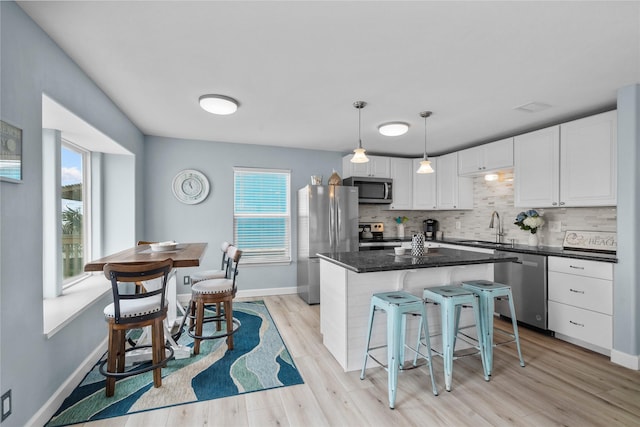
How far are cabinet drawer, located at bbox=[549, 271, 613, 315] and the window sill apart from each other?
4.34m

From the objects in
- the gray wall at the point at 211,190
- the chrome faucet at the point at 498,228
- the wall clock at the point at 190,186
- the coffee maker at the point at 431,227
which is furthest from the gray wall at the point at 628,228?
the wall clock at the point at 190,186

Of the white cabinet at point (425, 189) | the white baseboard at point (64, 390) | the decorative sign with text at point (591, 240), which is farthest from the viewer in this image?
the white cabinet at point (425, 189)

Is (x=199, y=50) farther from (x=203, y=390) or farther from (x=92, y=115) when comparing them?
(x=203, y=390)

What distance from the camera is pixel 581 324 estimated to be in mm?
2967

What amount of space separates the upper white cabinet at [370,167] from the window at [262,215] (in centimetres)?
97

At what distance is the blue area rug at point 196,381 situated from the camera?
206cm

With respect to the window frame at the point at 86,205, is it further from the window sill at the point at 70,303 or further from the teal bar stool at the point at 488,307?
the teal bar stool at the point at 488,307

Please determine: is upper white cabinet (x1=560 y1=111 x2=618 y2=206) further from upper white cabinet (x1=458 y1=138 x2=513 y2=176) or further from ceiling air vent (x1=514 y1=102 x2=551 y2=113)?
upper white cabinet (x1=458 y1=138 x2=513 y2=176)

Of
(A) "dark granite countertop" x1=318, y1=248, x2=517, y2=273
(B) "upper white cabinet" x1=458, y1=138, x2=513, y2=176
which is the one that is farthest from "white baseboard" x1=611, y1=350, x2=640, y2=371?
(B) "upper white cabinet" x1=458, y1=138, x2=513, y2=176

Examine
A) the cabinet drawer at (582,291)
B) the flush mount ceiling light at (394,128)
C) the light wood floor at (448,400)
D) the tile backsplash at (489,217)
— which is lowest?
the light wood floor at (448,400)

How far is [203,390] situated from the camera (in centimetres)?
226

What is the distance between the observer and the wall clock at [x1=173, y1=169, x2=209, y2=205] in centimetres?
448

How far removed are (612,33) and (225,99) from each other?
2.87 m

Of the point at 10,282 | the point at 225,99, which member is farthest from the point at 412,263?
the point at 10,282
